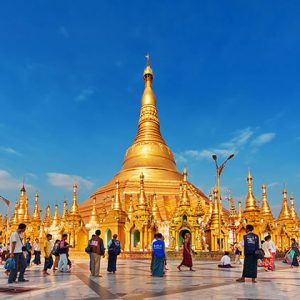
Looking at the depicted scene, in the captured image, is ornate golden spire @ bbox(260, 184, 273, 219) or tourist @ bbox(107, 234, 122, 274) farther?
ornate golden spire @ bbox(260, 184, 273, 219)

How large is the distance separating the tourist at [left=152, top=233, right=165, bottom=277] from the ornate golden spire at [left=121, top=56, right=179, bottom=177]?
4640 centimetres

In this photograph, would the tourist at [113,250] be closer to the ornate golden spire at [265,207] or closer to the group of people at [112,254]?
the group of people at [112,254]

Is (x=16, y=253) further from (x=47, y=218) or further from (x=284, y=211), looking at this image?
(x=47, y=218)

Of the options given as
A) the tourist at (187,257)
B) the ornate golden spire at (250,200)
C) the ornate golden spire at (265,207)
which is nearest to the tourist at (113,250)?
the tourist at (187,257)

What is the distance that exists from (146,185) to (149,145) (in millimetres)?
10475

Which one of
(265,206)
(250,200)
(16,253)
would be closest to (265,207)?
(265,206)

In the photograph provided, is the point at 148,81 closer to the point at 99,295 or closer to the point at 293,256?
the point at 293,256

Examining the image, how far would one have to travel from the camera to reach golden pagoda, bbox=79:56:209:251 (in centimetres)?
4072

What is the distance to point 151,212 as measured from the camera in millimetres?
45594

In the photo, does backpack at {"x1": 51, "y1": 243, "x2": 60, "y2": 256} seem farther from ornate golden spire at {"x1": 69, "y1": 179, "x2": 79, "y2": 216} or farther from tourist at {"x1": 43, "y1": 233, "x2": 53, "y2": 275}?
ornate golden spire at {"x1": 69, "y1": 179, "x2": 79, "y2": 216}

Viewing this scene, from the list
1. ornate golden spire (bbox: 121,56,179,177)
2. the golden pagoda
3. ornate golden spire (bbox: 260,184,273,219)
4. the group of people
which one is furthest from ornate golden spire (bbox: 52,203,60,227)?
the group of people

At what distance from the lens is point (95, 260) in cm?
1466

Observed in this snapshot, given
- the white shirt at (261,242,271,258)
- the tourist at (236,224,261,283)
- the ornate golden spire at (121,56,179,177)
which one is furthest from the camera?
the ornate golden spire at (121,56,179,177)

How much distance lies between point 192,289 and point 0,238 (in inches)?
2435
